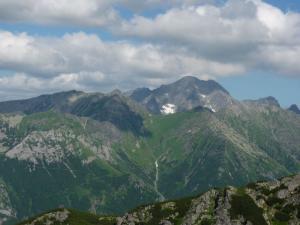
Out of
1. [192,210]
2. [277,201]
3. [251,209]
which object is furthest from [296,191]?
[192,210]

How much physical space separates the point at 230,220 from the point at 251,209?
418 inches

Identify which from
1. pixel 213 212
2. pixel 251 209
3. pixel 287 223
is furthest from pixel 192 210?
pixel 287 223

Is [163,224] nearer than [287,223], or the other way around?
[287,223]

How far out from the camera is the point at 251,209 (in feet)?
622

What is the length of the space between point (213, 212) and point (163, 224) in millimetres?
19951

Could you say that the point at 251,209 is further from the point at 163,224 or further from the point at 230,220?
the point at 163,224

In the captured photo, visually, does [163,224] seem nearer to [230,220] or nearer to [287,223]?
[230,220]

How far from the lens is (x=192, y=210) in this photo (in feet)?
644

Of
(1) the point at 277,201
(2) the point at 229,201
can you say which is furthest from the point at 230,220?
(1) the point at 277,201

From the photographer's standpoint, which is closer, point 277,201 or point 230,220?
point 230,220

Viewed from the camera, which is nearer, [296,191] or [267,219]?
[267,219]

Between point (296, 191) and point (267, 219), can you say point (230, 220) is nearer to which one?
point (267, 219)

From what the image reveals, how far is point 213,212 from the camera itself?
19388 centimetres

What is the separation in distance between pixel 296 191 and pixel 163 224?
52193mm
